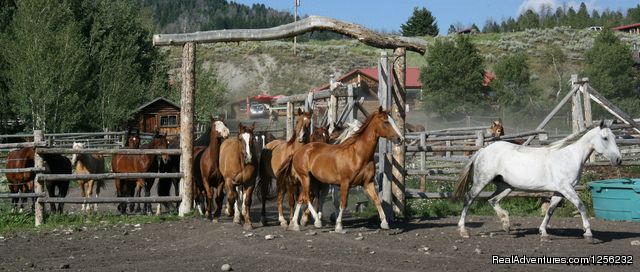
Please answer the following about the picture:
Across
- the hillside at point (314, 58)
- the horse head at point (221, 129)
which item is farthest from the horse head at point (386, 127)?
the hillside at point (314, 58)

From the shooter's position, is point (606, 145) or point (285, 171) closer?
point (606, 145)

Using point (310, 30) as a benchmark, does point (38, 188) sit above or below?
below

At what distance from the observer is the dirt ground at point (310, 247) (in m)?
9.32

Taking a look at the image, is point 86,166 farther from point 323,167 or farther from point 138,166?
point 323,167

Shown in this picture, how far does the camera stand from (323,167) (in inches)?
499

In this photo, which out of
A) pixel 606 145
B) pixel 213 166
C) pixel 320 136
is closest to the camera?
pixel 606 145

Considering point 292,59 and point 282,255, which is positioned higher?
point 292,59

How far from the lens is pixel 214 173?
14156 mm

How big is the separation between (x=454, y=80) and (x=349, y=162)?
49889mm

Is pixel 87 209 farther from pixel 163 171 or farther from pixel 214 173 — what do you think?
pixel 214 173

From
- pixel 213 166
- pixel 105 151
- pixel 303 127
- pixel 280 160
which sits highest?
pixel 303 127

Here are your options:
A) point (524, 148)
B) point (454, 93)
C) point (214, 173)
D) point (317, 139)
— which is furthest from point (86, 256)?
point (454, 93)

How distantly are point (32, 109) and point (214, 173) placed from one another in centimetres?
2990

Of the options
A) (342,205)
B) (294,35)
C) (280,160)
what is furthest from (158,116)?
(342,205)
